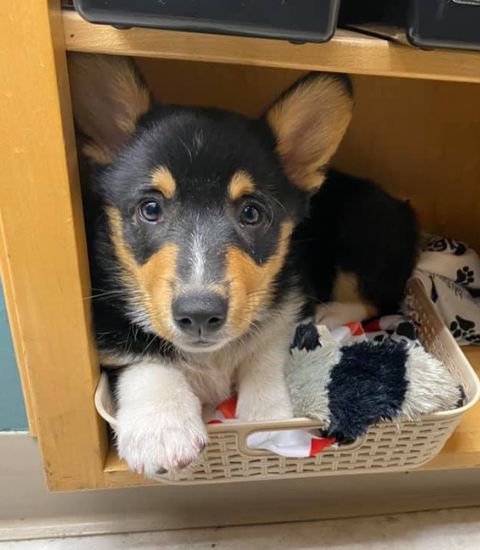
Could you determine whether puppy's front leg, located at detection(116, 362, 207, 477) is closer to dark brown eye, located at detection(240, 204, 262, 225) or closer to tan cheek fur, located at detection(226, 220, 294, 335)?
tan cheek fur, located at detection(226, 220, 294, 335)

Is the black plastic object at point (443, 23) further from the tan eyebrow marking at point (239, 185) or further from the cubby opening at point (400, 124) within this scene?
the cubby opening at point (400, 124)

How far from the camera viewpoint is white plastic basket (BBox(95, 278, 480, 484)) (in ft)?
3.41

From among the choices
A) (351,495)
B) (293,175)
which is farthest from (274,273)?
(351,495)

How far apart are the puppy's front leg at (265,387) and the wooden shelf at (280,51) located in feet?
1.88

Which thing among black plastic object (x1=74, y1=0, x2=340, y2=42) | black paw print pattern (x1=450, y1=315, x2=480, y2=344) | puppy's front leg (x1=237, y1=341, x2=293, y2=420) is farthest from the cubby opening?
black plastic object (x1=74, y1=0, x2=340, y2=42)

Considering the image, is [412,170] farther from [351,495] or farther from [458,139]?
[351,495]

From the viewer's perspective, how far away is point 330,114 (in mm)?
1117

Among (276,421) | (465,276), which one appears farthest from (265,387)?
(465,276)

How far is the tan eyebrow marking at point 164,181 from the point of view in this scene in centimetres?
102

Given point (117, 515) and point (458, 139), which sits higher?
point (458, 139)

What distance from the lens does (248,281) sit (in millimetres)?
1038

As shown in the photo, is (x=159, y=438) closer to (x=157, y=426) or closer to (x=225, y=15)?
(x=157, y=426)

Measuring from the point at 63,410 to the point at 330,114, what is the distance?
723 mm

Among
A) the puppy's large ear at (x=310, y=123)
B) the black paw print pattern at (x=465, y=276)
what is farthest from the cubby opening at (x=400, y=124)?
the puppy's large ear at (x=310, y=123)
